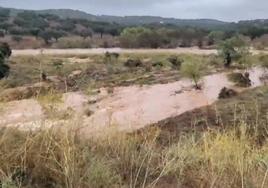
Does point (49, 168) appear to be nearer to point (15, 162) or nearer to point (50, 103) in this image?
point (15, 162)

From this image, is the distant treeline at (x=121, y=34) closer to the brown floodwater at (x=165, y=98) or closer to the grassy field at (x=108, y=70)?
the grassy field at (x=108, y=70)

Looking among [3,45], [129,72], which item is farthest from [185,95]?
[3,45]

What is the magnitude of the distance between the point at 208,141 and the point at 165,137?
232 inches

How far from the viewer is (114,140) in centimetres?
771

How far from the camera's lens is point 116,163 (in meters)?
6.97

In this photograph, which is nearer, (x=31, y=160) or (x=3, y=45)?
(x=31, y=160)

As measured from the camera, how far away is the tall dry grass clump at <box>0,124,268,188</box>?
6285 millimetres

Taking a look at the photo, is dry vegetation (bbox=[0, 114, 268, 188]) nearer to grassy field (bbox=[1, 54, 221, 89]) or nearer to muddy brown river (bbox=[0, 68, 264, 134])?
muddy brown river (bbox=[0, 68, 264, 134])

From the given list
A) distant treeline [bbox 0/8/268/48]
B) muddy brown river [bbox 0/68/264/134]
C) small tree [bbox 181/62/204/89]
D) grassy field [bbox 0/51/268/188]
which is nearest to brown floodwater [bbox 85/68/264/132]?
muddy brown river [bbox 0/68/264/134]

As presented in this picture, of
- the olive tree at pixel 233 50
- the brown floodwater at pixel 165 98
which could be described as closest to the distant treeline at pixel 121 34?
the olive tree at pixel 233 50

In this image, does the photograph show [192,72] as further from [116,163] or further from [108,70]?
[116,163]

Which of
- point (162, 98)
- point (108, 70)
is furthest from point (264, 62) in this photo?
point (162, 98)

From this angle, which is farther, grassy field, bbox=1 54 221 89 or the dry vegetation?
grassy field, bbox=1 54 221 89

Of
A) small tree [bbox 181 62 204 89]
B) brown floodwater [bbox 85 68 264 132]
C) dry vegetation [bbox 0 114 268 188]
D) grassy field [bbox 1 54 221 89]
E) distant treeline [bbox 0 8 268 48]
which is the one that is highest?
dry vegetation [bbox 0 114 268 188]
